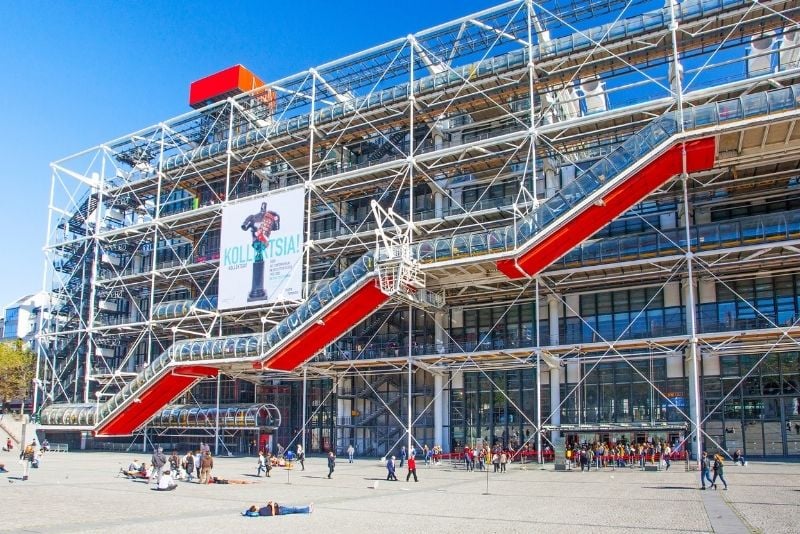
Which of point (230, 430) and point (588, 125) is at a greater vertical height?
point (588, 125)

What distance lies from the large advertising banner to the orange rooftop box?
10484mm

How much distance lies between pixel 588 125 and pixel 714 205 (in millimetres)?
5418

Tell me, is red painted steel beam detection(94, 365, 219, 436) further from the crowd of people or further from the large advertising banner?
the crowd of people

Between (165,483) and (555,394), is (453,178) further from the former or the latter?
(165,483)

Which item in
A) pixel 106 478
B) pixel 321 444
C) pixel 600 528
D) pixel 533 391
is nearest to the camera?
pixel 600 528

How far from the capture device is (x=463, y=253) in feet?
90.5

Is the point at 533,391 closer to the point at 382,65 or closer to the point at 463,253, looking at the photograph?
the point at 463,253

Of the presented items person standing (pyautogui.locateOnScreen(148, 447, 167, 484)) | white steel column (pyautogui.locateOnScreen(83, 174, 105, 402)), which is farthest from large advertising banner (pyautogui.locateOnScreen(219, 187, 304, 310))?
person standing (pyautogui.locateOnScreen(148, 447, 167, 484))

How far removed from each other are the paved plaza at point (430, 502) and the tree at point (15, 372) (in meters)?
25.6

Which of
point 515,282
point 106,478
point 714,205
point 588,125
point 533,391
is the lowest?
point 106,478

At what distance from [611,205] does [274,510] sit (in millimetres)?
16184

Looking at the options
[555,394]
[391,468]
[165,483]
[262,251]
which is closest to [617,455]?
[555,394]

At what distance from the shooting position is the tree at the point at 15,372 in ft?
158

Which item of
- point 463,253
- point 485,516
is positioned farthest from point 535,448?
point 485,516
